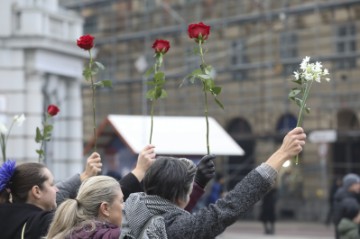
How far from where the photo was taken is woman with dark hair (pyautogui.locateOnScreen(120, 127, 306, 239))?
4621 millimetres

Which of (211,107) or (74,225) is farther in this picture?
(211,107)

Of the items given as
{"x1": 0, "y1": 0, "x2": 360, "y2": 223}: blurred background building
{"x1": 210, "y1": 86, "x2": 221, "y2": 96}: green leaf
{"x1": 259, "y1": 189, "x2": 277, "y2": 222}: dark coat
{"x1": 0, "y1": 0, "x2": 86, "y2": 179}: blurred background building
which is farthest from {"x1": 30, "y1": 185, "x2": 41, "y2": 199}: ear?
{"x1": 0, "y1": 0, "x2": 360, "y2": 223}: blurred background building

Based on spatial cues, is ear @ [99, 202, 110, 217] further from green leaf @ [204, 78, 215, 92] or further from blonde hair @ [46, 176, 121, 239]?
green leaf @ [204, 78, 215, 92]

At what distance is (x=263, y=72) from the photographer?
3422cm

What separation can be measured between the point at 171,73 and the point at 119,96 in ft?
10.5

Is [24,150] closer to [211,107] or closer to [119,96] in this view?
[211,107]

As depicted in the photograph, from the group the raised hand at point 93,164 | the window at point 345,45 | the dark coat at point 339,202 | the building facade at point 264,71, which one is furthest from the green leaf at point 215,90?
the window at point 345,45

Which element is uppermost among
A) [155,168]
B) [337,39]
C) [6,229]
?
[337,39]

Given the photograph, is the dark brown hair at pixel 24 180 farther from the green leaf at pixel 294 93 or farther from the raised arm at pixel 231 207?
the green leaf at pixel 294 93

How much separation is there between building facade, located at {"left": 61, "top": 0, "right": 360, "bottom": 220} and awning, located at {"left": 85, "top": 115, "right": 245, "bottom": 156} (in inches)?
472

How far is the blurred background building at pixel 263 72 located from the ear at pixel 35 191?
2424cm

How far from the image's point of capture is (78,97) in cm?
2158

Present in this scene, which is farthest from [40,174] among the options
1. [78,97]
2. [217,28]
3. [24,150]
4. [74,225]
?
[217,28]

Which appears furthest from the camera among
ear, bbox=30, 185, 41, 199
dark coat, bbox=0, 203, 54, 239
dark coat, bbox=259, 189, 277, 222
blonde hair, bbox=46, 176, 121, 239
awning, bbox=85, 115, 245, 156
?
dark coat, bbox=259, 189, 277, 222
